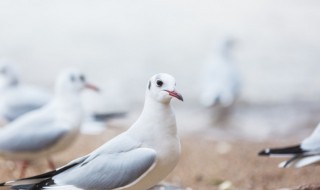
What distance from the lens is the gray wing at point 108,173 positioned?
2016 mm

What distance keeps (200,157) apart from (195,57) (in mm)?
2945

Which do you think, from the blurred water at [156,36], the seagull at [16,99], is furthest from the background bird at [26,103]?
the blurred water at [156,36]

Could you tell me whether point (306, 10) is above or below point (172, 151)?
above

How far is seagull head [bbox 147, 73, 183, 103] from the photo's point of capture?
201cm

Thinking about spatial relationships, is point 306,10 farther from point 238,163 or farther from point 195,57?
point 238,163

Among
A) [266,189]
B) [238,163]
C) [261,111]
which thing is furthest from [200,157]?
[261,111]

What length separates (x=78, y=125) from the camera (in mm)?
3098

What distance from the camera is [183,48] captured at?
6781 millimetres

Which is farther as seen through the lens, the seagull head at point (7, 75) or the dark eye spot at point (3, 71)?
the dark eye spot at point (3, 71)

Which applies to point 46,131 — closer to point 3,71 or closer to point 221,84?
point 3,71

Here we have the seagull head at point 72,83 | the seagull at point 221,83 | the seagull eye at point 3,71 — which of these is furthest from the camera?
the seagull at point 221,83

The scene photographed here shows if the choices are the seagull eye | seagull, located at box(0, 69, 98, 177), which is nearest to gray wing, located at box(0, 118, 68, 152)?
seagull, located at box(0, 69, 98, 177)

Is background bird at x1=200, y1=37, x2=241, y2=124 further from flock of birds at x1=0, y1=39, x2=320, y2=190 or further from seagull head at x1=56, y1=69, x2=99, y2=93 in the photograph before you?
seagull head at x1=56, y1=69, x2=99, y2=93

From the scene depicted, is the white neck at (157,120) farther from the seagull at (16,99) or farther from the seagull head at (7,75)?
the seagull head at (7,75)
